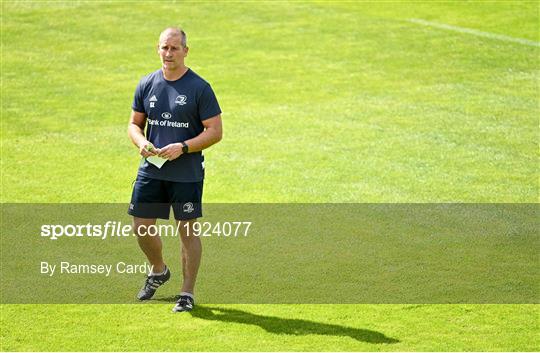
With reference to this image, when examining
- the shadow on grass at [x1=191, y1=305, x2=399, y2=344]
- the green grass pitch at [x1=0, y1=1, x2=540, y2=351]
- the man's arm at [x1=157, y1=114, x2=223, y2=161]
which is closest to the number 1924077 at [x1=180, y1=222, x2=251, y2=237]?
the green grass pitch at [x1=0, y1=1, x2=540, y2=351]


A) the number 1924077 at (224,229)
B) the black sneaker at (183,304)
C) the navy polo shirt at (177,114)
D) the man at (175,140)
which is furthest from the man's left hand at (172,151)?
the number 1924077 at (224,229)

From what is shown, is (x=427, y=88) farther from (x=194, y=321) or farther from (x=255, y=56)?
(x=194, y=321)

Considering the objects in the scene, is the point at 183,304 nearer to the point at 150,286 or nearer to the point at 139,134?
the point at 150,286

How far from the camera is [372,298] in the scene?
11.0 m

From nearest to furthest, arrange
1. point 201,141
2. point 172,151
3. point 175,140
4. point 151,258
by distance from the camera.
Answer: point 172,151
point 201,141
point 175,140
point 151,258

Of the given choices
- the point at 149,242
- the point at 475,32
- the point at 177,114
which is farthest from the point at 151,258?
the point at 475,32

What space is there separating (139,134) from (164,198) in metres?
0.69

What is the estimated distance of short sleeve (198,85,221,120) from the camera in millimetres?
10297

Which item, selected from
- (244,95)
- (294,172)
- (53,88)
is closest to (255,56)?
(244,95)

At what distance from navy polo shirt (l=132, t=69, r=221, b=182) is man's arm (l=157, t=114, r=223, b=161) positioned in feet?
0.23

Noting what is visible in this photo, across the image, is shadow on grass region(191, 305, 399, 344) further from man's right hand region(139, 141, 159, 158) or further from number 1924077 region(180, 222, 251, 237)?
number 1924077 region(180, 222, 251, 237)

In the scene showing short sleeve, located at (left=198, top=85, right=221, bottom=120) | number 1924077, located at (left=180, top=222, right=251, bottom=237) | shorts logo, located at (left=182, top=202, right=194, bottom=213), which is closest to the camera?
short sleeve, located at (left=198, top=85, right=221, bottom=120)

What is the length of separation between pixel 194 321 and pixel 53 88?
1104 cm

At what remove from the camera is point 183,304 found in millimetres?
10609
